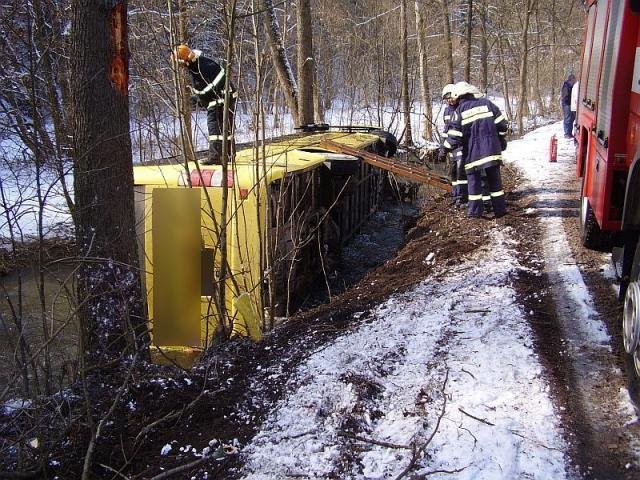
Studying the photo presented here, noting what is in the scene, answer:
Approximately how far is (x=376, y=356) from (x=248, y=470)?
4.28 feet

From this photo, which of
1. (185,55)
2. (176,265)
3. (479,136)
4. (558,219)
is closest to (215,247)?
(176,265)

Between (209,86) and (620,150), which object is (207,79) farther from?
(620,150)

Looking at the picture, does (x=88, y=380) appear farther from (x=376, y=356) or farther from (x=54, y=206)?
(x=376, y=356)

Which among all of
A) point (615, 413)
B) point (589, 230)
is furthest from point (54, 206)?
point (589, 230)

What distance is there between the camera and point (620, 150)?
3.92m

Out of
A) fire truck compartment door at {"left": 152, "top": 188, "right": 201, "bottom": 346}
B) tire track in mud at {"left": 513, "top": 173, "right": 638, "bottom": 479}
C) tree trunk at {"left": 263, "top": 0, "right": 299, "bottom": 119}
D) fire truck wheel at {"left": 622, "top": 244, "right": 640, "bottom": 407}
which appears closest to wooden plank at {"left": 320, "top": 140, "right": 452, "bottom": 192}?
tire track in mud at {"left": 513, "top": 173, "right": 638, "bottom": 479}

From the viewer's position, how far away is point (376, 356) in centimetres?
387

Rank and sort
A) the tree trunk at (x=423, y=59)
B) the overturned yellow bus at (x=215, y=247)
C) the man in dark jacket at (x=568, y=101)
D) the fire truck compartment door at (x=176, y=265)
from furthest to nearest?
the tree trunk at (x=423, y=59) < the man in dark jacket at (x=568, y=101) < the fire truck compartment door at (x=176, y=265) < the overturned yellow bus at (x=215, y=247)

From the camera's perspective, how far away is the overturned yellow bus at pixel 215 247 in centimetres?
493

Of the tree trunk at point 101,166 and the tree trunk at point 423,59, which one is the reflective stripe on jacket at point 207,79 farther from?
the tree trunk at point 423,59

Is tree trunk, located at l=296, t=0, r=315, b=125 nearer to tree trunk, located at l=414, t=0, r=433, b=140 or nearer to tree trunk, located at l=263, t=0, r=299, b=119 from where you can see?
tree trunk, located at l=263, t=0, r=299, b=119

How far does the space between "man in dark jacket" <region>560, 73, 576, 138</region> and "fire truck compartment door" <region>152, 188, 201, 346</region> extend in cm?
1235

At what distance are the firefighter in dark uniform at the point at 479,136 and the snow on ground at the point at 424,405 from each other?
2.86 meters

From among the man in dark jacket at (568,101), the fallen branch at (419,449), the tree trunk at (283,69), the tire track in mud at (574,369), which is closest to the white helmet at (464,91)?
the tire track in mud at (574,369)
